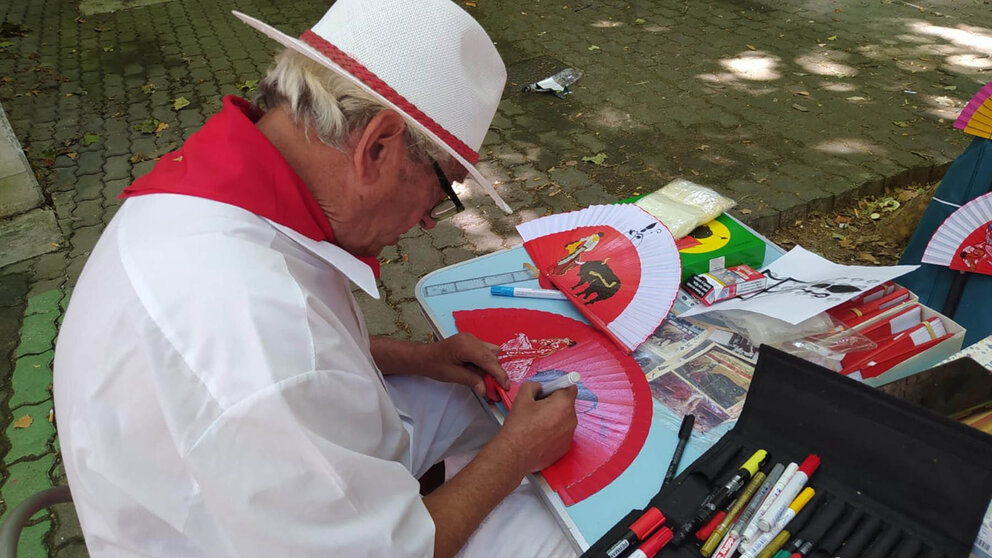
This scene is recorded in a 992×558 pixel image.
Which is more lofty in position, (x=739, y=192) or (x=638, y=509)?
(x=638, y=509)

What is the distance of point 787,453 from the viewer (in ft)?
3.83

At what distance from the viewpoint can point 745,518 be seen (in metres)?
1.07

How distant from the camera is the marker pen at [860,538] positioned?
1006 mm

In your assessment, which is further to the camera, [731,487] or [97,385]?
[731,487]

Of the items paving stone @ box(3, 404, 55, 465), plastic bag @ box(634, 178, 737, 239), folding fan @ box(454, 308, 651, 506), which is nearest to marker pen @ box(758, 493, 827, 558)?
folding fan @ box(454, 308, 651, 506)

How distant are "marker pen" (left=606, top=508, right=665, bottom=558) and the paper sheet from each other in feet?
1.82

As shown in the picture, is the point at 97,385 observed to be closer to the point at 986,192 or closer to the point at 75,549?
the point at 75,549

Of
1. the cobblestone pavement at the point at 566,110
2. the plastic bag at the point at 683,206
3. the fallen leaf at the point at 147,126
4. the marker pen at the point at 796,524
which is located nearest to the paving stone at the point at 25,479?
the cobblestone pavement at the point at 566,110

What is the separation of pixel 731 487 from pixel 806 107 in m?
4.20

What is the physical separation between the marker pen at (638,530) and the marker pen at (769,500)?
0.13 m

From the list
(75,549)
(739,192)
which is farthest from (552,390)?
(739,192)

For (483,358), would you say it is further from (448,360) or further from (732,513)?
(732,513)

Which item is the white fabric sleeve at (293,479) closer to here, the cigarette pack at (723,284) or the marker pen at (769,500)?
the marker pen at (769,500)

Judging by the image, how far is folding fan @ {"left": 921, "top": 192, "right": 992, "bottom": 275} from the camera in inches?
68.9
